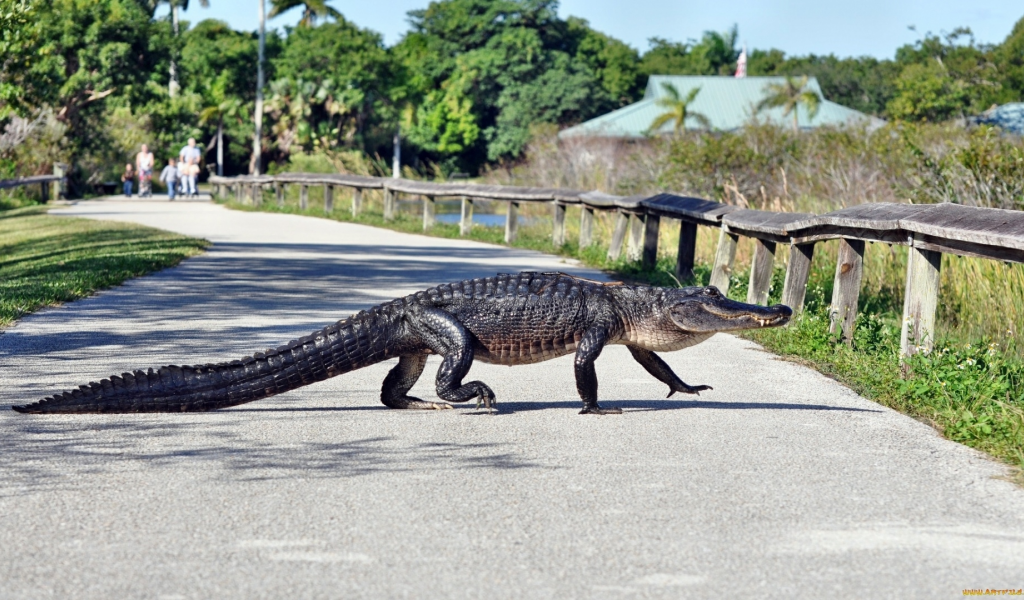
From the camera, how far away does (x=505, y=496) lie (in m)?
5.56

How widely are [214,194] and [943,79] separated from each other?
1756 inches

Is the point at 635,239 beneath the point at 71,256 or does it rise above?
above

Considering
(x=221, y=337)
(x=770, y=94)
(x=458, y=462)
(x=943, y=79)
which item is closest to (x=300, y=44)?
(x=770, y=94)

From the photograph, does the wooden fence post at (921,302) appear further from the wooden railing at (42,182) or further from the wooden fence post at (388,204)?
the wooden railing at (42,182)

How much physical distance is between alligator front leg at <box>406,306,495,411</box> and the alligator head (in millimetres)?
1190

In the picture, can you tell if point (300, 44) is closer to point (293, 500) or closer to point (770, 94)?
point (770, 94)

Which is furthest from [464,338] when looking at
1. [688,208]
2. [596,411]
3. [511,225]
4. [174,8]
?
[174,8]

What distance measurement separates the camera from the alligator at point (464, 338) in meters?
7.23

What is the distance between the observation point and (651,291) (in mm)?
7645

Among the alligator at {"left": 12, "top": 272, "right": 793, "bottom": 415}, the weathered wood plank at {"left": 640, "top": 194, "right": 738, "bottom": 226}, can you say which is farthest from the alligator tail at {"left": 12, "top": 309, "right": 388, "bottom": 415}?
the weathered wood plank at {"left": 640, "top": 194, "right": 738, "bottom": 226}

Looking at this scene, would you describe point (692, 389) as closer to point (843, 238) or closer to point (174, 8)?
point (843, 238)

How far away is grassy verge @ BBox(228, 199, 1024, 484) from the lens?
23.0ft

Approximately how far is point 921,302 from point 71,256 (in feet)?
40.3

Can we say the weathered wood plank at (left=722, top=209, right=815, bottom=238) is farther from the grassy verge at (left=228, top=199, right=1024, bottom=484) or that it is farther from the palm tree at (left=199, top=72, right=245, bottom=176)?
the palm tree at (left=199, top=72, right=245, bottom=176)
